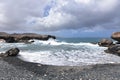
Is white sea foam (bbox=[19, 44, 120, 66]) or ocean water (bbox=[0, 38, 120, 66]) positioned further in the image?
ocean water (bbox=[0, 38, 120, 66])

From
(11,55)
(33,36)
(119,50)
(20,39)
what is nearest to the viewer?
(11,55)

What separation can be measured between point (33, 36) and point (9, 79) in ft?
240

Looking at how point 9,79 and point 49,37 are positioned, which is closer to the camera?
point 9,79

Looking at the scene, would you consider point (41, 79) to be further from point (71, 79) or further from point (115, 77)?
point (115, 77)

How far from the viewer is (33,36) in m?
87.0

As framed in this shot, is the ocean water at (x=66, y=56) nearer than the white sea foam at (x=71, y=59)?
No

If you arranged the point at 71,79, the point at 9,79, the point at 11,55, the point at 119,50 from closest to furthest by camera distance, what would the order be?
the point at 9,79 → the point at 71,79 → the point at 11,55 → the point at 119,50

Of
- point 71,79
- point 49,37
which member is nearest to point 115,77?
point 71,79

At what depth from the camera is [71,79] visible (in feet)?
50.1

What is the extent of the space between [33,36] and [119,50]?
183ft

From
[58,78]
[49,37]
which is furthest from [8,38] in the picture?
[58,78]

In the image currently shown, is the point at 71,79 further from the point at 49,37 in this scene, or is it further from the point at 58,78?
the point at 49,37

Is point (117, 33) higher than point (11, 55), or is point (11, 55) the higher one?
point (117, 33)

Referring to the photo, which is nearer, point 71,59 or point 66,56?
point 71,59
